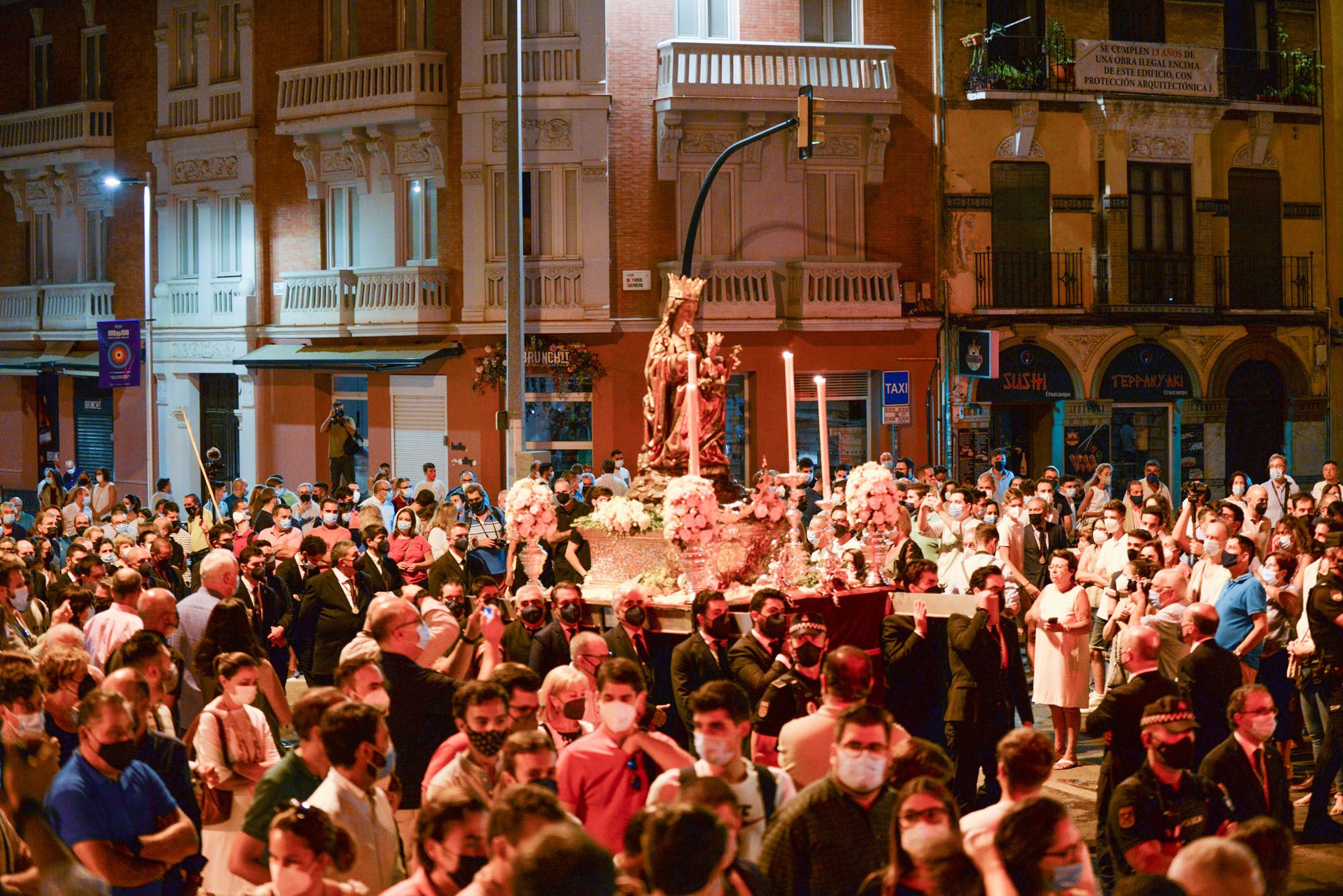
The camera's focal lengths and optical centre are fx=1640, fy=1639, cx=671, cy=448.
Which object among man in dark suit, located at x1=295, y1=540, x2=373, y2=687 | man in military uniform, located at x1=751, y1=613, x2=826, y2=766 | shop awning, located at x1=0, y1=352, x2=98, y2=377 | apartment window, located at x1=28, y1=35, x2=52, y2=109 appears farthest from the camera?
apartment window, located at x1=28, y1=35, x2=52, y2=109

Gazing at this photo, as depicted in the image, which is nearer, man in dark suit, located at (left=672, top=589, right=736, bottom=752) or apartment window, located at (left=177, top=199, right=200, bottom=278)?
man in dark suit, located at (left=672, top=589, right=736, bottom=752)

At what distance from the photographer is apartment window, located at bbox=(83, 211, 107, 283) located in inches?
1364

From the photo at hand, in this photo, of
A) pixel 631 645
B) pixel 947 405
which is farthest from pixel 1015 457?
pixel 631 645

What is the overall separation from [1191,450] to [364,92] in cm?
1617

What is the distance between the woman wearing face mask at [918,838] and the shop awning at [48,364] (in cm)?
3083

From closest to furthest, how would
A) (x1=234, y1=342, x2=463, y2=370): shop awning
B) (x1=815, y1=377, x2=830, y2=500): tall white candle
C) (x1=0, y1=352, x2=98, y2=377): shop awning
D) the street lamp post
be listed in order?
1. (x1=815, y1=377, x2=830, y2=500): tall white candle
2. (x1=234, y1=342, x2=463, y2=370): shop awning
3. the street lamp post
4. (x1=0, y1=352, x2=98, y2=377): shop awning

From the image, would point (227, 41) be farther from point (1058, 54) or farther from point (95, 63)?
point (1058, 54)

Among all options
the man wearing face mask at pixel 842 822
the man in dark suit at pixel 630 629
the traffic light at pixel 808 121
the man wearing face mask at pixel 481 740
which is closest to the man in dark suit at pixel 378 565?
the man in dark suit at pixel 630 629

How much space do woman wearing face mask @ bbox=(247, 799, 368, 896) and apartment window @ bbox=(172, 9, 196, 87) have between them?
95.3 feet

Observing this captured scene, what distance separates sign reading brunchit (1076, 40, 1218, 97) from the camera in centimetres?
2897

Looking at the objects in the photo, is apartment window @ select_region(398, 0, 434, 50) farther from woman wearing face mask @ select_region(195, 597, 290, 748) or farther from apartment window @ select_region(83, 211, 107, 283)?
woman wearing face mask @ select_region(195, 597, 290, 748)

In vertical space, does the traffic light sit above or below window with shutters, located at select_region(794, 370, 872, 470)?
above

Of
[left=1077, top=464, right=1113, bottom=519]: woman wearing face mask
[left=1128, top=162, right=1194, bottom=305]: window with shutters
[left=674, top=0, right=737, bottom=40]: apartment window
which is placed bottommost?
[left=1077, top=464, right=1113, bottom=519]: woman wearing face mask

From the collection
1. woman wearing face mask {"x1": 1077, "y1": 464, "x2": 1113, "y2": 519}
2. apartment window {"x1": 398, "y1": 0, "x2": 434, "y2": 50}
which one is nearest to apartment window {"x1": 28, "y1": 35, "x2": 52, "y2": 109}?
apartment window {"x1": 398, "y1": 0, "x2": 434, "y2": 50}
